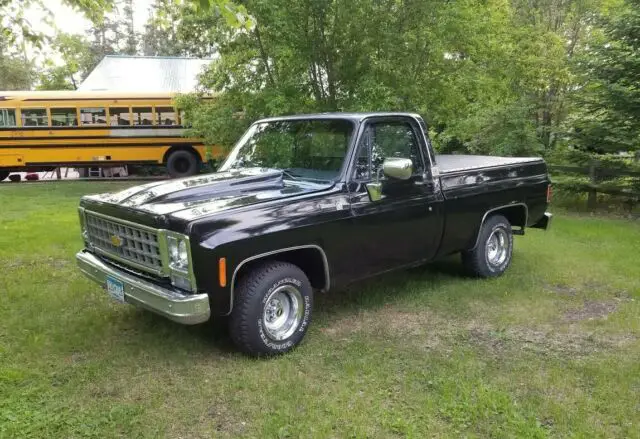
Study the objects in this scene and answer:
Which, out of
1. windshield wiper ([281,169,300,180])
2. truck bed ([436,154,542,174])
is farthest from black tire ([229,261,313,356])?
truck bed ([436,154,542,174])

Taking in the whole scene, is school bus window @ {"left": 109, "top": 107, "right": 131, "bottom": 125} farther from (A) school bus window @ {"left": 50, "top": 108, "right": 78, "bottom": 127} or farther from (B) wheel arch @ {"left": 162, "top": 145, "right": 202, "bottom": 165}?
(B) wheel arch @ {"left": 162, "top": 145, "right": 202, "bottom": 165}

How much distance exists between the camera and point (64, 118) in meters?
17.2

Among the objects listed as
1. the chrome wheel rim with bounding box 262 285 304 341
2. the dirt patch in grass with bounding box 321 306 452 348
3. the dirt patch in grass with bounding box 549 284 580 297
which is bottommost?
the dirt patch in grass with bounding box 549 284 580 297

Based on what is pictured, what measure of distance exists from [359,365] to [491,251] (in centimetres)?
303

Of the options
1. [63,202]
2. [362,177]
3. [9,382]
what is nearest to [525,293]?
[362,177]

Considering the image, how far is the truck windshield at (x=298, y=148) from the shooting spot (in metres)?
4.91

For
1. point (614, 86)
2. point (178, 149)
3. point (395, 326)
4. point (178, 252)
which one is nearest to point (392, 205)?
point (395, 326)

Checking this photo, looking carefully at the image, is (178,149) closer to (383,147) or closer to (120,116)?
(120,116)

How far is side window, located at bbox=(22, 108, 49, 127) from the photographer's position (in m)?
17.1

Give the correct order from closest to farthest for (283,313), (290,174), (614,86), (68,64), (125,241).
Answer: (125,241) → (283,313) → (290,174) → (68,64) → (614,86)

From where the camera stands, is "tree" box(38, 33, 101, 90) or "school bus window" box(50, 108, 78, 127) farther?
"school bus window" box(50, 108, 78, 127)

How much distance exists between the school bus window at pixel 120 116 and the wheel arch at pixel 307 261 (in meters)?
14.3

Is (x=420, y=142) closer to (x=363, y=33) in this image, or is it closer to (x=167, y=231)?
(x=167, y=231)

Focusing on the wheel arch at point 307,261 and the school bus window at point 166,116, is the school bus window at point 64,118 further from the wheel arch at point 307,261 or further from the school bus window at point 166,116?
the wheel arch at point 307,261
